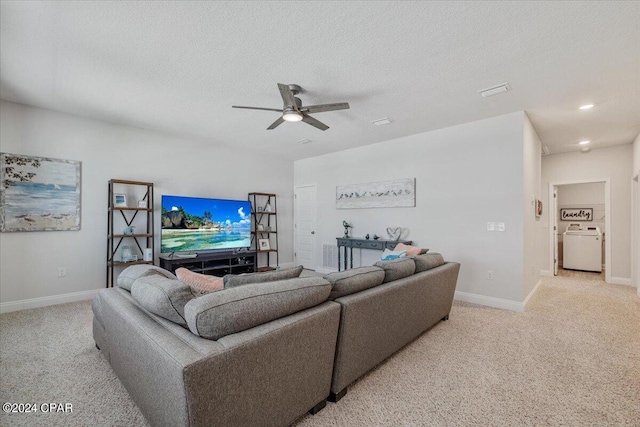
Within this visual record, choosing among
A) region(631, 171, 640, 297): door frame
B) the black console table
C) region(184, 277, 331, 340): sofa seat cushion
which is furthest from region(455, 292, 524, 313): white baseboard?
region(184, 277, 331, 340): sofa seat cushion

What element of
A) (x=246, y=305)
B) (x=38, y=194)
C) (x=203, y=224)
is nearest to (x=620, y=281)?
(x=246, y=305)

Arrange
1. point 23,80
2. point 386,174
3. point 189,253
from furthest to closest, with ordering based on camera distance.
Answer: point 386,174, point 189,253, point 23,80

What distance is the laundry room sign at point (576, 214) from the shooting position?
22.9 feet

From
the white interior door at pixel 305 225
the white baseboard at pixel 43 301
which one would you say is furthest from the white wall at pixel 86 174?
the white interior door at pixel 305 225

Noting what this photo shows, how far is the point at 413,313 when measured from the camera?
254 cm

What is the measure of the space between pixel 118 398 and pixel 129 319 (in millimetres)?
764

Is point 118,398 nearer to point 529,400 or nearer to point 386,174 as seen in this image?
point 529,400

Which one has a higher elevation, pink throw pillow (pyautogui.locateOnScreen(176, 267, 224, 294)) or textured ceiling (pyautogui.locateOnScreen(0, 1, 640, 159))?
textured ceiling (pyautogui.locateOnScreen(0, 1, 640, 159))

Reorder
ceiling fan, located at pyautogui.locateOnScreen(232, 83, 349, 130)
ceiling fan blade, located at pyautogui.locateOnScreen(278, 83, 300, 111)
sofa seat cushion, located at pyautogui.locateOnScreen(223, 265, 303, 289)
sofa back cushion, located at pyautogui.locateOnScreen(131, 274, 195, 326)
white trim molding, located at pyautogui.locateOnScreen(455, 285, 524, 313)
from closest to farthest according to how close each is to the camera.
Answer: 1. sofa back cushion, located at pyautogui.locateOnScreen(131, 274, 195, 326)
2. sofa seat cushion, located at pyautogui.locateOnScreen(223, 265, 303, 289)
3. ceiling fan blade, located at pyautogui.locateOnScreen(278, 83, 300, 111)
4. ceiling fan, located at pyautogui.locateOnScreen(232, 83, 349, 130)
5. white trim molding, located at pyautogui.locateOnScreen(455, 285, 524, 313)

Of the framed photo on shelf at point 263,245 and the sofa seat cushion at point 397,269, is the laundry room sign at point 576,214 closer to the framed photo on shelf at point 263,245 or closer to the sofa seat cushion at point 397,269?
the sofa seat cushion at point 397,269

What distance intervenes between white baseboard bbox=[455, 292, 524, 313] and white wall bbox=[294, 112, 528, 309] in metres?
0.02

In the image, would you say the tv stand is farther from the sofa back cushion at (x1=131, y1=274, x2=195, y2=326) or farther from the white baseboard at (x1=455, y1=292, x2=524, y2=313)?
the white baseboard at (x1=455, y1=292, x2=524, y2=313)

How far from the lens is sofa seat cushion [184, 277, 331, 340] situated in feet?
4.27

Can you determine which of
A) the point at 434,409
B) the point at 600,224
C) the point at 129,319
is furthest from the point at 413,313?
the point at 600,224
